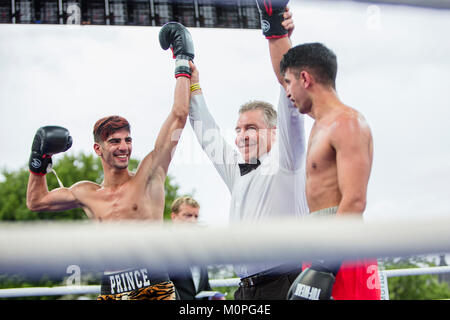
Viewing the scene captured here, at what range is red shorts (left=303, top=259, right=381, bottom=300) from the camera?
86cm

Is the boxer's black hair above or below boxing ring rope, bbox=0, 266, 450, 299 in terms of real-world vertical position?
above

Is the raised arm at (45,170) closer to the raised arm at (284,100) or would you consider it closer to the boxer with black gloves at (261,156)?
the boxer with black gloves at (261,156)

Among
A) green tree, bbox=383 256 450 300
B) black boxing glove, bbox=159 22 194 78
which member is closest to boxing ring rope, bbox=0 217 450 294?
black boxing glove, bbox=159 22 194 78

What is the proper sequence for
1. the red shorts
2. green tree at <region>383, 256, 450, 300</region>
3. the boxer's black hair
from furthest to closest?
green tree at <region>383, 256, 450, 300</region> → the boxer's black hair → the red shorts

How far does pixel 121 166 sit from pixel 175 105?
→ 0.87 ft

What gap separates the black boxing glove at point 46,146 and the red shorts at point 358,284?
0.88 m

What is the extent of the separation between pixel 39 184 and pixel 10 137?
170 millimetres

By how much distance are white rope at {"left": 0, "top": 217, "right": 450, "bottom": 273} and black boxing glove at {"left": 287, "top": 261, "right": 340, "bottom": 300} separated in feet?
1.30

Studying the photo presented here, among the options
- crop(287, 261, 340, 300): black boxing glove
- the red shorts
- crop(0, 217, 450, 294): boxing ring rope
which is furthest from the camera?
the red shorts

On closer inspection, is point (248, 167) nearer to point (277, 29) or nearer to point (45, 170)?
point (277, 29)

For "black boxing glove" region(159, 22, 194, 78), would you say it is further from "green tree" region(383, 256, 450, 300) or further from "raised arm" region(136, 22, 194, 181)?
"green tree" region(383, 256, 450, 300)

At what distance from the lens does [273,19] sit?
1.20 meters

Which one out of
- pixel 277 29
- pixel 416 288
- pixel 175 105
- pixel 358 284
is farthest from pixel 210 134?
pixel 416 288
